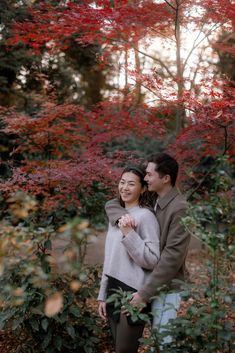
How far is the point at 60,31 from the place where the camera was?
469cm

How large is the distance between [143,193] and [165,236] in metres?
0.36

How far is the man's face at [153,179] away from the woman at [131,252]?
0.22ft

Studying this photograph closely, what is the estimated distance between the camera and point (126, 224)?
260cm

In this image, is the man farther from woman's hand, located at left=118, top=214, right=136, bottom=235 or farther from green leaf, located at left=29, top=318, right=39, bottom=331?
green leaf, located at left=29, top=318, right=39, bottom=331

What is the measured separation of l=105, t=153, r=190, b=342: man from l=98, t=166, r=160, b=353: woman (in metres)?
0.06

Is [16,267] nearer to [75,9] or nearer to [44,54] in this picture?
[75,9]

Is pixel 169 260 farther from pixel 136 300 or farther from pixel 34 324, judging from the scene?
pixel 34 324

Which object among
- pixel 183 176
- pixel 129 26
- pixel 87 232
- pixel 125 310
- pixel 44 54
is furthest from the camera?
pixel 44 54

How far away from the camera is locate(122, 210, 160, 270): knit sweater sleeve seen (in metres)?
2.55

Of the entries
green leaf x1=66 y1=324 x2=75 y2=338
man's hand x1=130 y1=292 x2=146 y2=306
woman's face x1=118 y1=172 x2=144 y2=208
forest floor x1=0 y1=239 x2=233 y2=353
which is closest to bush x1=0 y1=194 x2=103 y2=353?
green leaf x1=66 y1=324 x2=75 y2=338

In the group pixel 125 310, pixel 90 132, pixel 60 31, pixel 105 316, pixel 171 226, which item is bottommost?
pixel 105 316

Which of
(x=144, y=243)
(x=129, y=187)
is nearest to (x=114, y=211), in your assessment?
(x=129, y=187)

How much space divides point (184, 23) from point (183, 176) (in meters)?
1.78

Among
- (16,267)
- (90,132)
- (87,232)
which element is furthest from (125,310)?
(90,132)
